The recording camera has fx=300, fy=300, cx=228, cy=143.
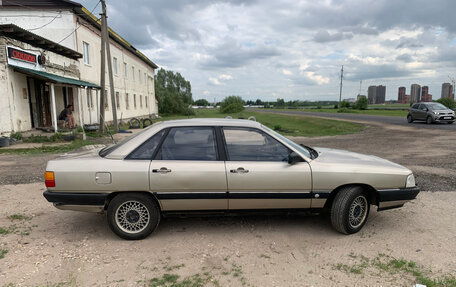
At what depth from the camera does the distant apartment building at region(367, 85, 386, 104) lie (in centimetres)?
14962

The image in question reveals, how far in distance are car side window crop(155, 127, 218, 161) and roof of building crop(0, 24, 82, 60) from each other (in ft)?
40.2

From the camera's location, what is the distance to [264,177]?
3697 millimetres

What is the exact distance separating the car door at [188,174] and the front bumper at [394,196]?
2016 mm

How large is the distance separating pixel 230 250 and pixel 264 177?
95 centimetres

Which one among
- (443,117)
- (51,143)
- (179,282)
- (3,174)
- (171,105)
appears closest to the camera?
(179,282)

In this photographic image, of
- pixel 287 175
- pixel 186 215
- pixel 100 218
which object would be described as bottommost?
pixel 100 218

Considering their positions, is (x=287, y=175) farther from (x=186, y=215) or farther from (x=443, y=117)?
(x=443, y=117)

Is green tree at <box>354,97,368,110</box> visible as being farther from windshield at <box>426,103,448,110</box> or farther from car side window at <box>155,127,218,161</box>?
car side window at <box>155,127,218,161</box>

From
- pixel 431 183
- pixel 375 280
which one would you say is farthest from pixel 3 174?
pixel 431 183

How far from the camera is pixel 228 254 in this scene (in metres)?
3.42

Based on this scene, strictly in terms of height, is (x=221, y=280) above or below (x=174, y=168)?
below

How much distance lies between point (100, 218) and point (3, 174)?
475 cm

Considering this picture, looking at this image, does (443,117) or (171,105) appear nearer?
(443,117)

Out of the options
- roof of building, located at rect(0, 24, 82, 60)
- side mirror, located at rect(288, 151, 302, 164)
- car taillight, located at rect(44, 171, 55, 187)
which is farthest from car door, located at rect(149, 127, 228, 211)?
roof of building, located at rect(0, 24, 82, 60)
